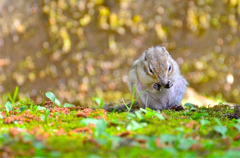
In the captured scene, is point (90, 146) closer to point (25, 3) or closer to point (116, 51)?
point (116, 51)

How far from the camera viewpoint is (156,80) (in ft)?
11.3

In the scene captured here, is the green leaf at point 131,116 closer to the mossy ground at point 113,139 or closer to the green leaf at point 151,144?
the mossy ground at point 113,139

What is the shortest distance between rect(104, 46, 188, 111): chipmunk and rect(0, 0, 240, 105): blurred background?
366cm

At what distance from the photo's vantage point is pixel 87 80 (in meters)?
7.70

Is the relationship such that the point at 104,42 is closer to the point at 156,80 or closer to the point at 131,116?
the point at 156,80

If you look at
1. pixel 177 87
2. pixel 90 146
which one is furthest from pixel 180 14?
pixel 90 146

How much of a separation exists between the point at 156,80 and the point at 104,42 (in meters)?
4.43

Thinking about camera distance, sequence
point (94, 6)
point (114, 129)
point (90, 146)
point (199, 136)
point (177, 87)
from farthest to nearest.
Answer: point (94, 6), point (177, 87), point (114, 129), point (199, 136), point (90, 146)

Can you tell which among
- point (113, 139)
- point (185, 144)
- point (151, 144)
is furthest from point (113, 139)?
point (185, 144)

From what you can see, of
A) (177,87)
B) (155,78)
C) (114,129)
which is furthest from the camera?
(177,87)

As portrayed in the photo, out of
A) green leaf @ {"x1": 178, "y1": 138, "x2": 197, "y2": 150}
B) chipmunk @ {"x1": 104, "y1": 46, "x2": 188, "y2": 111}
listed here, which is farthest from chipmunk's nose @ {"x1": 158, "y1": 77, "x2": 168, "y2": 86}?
green leaf @ {"x1": 178, "y1": 138, "x2": 197, "y2": 150}

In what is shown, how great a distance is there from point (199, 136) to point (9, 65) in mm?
7257

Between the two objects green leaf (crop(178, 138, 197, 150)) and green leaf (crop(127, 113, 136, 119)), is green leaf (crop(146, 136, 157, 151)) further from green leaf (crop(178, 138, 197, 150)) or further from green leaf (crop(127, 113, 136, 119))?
green leaf (crop(127, 113, 136, 119))

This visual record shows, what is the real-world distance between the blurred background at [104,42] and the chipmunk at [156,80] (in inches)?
144
